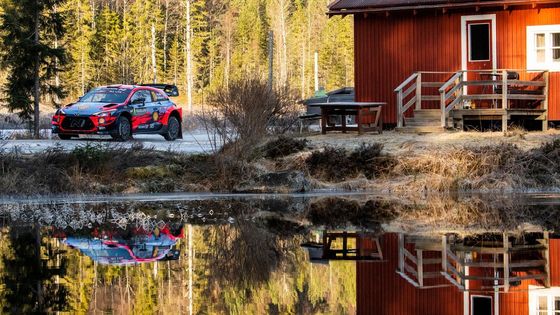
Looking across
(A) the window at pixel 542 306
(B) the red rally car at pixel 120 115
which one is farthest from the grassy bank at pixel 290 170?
(A) the window at pixel 542 306

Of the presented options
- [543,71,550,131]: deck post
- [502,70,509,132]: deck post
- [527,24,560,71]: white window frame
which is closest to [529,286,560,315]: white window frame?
[502,70,509,132]: deck post

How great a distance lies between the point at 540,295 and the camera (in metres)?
12.0

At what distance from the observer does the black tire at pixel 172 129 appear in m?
32.9

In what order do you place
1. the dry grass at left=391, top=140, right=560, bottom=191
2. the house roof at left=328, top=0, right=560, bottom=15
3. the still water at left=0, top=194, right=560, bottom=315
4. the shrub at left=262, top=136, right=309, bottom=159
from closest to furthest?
the still water at left=0, top=194, right=560, bottom=315 → the dry grass at left=391, top=140, right=560, bottom=191 → the shrub at left=262, top=136, right=309, bottom=159 → the house roof at left=328, top=0, right=560, bottom=15

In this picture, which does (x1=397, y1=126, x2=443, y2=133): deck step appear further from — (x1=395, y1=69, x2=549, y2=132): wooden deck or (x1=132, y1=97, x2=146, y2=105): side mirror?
(x1=132, y1=97, x2=146, y2=105): side mirror

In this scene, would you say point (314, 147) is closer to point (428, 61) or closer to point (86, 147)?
point (86, 147)

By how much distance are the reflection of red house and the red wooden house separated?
1736 cm

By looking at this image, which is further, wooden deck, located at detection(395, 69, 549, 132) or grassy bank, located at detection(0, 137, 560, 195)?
wooden deck, located at detection(395, 69, 549, 132)

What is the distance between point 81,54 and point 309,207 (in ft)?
247

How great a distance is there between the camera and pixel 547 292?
40.2 ft

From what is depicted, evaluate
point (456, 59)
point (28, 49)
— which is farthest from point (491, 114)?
point (28, 49)

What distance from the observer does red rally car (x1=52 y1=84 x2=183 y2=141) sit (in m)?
29.8

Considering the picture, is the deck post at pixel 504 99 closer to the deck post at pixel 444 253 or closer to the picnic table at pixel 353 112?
the picnic table at pixel 353 112

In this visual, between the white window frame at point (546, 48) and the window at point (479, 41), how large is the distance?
119 cm
